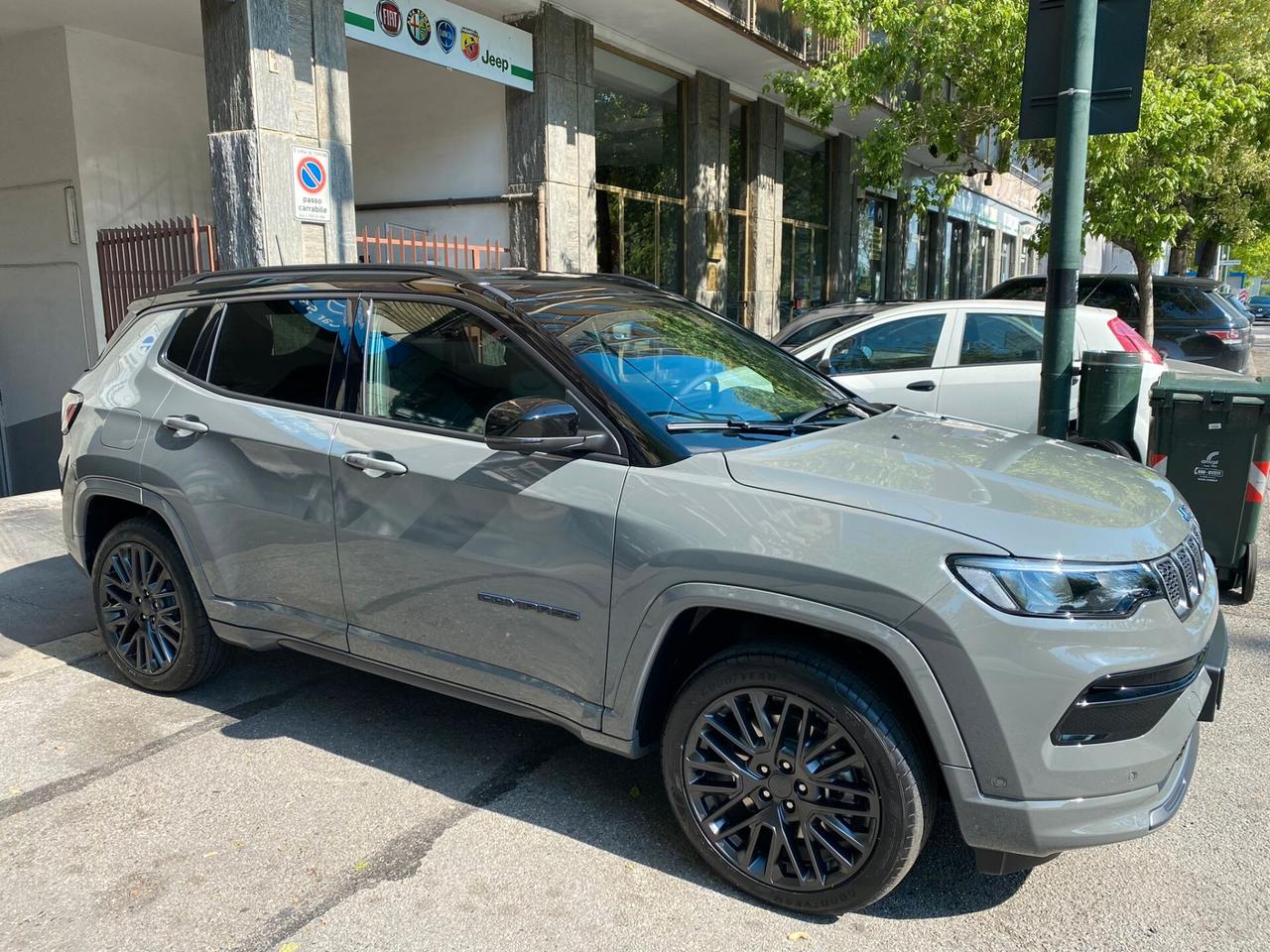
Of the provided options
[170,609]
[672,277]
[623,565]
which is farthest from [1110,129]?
[672,277]

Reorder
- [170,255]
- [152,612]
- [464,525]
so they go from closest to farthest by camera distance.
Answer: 1. [464,525]
2. [152,612]
3. [170,255]

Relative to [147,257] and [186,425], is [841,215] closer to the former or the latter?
[147,257]

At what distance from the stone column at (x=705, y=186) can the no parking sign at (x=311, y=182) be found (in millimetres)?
6000

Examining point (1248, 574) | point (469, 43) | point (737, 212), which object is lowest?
point (1248, 574)

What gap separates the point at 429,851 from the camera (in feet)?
10.4

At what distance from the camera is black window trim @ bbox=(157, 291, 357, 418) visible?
371 centimetres

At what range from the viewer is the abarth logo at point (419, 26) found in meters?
9.09

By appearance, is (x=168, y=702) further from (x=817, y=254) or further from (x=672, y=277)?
(x=817, y=254)

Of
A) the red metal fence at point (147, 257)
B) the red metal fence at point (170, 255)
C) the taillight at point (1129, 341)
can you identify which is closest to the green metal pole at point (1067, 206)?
the taillight at point (1129, 341)

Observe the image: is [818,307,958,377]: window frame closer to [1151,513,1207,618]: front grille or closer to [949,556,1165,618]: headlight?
[1151,513,1207,618]: front grille

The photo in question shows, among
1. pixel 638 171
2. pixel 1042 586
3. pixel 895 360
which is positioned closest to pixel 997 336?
pixel 895 360

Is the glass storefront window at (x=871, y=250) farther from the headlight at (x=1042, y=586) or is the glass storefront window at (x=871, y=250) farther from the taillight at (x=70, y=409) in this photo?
the headlight at (x=1042, y=586)

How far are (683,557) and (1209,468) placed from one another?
393 cm

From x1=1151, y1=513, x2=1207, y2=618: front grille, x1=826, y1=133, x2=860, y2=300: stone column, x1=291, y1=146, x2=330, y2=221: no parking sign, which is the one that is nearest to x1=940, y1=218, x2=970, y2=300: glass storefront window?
x1=826, y1=133, x2=860, y2=300: stone column
